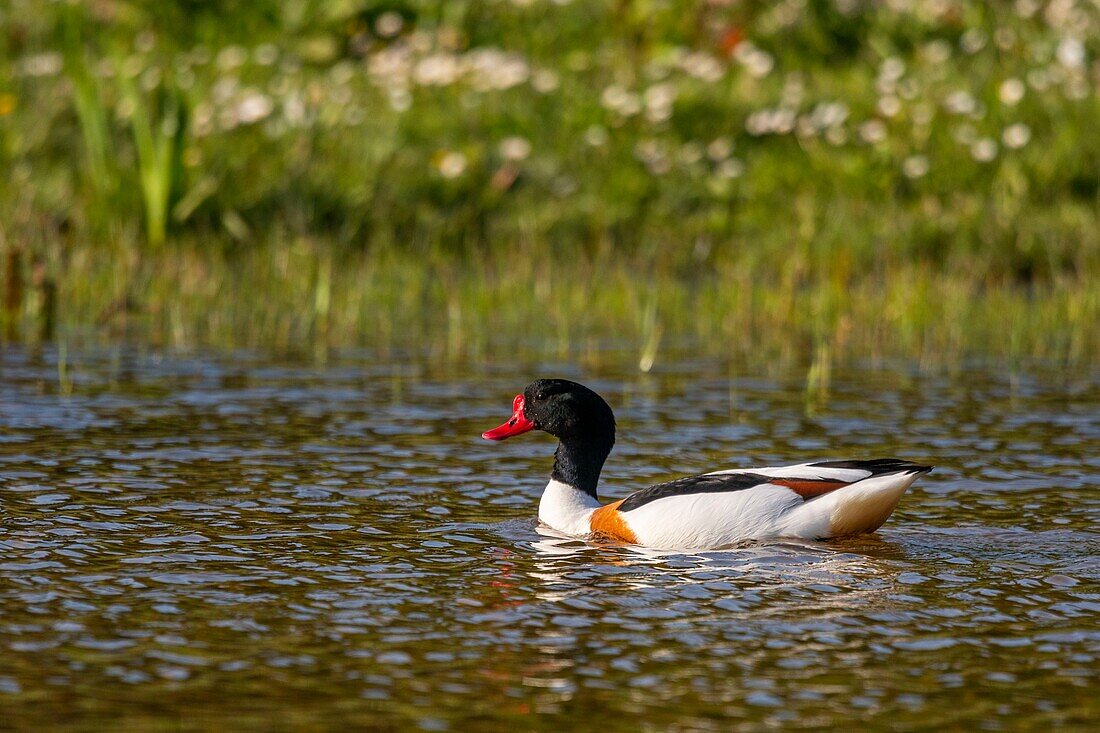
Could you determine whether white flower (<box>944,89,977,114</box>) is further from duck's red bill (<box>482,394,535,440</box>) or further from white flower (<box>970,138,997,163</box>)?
duck's red bill (<box>482,394,535,440</box>)

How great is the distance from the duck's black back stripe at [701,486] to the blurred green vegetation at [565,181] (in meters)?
5.11

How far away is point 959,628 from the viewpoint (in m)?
6.18

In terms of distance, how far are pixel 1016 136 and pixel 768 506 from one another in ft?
31.8

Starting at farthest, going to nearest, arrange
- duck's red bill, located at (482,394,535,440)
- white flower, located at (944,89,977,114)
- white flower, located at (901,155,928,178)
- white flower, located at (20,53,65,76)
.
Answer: white flower, located at (20,53,65,76) < white flower, located at (944,89,977,114) < white flower, located at (901,155,928,178) < duck's red bill, located at (482,394,535,440)

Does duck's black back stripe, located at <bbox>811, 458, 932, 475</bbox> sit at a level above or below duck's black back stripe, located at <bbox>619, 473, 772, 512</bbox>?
above

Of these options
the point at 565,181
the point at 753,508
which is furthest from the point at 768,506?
the point at 565,181

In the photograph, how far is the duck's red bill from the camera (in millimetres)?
8875

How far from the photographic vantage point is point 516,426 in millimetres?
8914

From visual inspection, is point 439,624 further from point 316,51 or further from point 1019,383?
point 316,51

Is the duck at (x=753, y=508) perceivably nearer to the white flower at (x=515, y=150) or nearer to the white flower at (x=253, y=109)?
the white flower at (x=515, y=150)

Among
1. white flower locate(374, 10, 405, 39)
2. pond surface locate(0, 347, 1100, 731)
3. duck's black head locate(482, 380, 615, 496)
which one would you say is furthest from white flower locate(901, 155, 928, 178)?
duck's black head locate(482, 380, 615, 496)

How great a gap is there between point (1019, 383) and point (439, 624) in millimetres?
6429

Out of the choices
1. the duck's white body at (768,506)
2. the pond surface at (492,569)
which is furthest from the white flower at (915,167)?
the duck's white body at (768,506)

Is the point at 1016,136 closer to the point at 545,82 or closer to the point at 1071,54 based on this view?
the point at 1071,54
